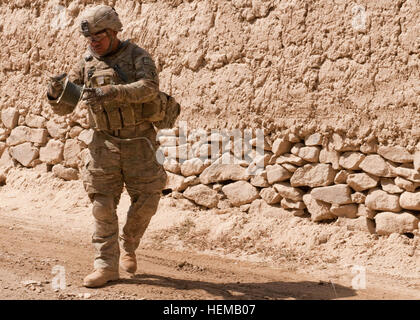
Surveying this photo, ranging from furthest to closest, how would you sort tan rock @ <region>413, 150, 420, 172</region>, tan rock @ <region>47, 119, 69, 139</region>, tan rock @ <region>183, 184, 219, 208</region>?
tan rock @ <region>47, 119, 69, 139</region>
tan rock @ <region>183, 184, 219, 208</region>
tan rock @ <region>413, 150, 420, 172</region>

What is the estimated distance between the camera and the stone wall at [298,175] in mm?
5453

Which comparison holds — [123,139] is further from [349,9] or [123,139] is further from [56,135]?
[56,135]

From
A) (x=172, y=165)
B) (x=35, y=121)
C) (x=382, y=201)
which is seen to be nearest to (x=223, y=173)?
(x=172, y=165)

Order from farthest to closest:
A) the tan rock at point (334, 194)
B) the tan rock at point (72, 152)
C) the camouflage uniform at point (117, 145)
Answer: the tan rock at point (72, 152)
the tan rock at point (334, 194)
the camouflage uniform at point (117, 145)

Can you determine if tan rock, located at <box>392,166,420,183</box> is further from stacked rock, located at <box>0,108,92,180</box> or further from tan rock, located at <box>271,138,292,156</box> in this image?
stacked rock, located at <box>0,108,92,180</box>

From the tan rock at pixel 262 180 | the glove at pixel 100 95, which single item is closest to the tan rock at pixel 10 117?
the tan rock at pixel 262 180

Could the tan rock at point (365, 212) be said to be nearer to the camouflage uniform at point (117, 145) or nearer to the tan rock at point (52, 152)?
the camouflage uniform at point (117, 145)

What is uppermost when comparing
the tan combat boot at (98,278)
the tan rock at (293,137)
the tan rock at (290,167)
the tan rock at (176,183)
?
the tan rock at (293,137)

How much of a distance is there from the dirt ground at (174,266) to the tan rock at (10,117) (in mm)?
1302

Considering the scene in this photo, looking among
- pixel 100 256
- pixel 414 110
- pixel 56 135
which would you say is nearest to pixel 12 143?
pixel 56 135

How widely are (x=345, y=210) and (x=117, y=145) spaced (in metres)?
2.18

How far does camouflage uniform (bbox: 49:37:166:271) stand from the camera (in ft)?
14.8

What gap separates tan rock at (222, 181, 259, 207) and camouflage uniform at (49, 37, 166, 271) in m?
1.65

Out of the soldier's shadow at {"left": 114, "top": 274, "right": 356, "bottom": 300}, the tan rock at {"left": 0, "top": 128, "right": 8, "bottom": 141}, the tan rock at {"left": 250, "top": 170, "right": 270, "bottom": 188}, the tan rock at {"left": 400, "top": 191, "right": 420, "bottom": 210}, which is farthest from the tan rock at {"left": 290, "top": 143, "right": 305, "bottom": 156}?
the tan rock at {"left": 0, "top": 128, "right": 8, "bottom": 141}
